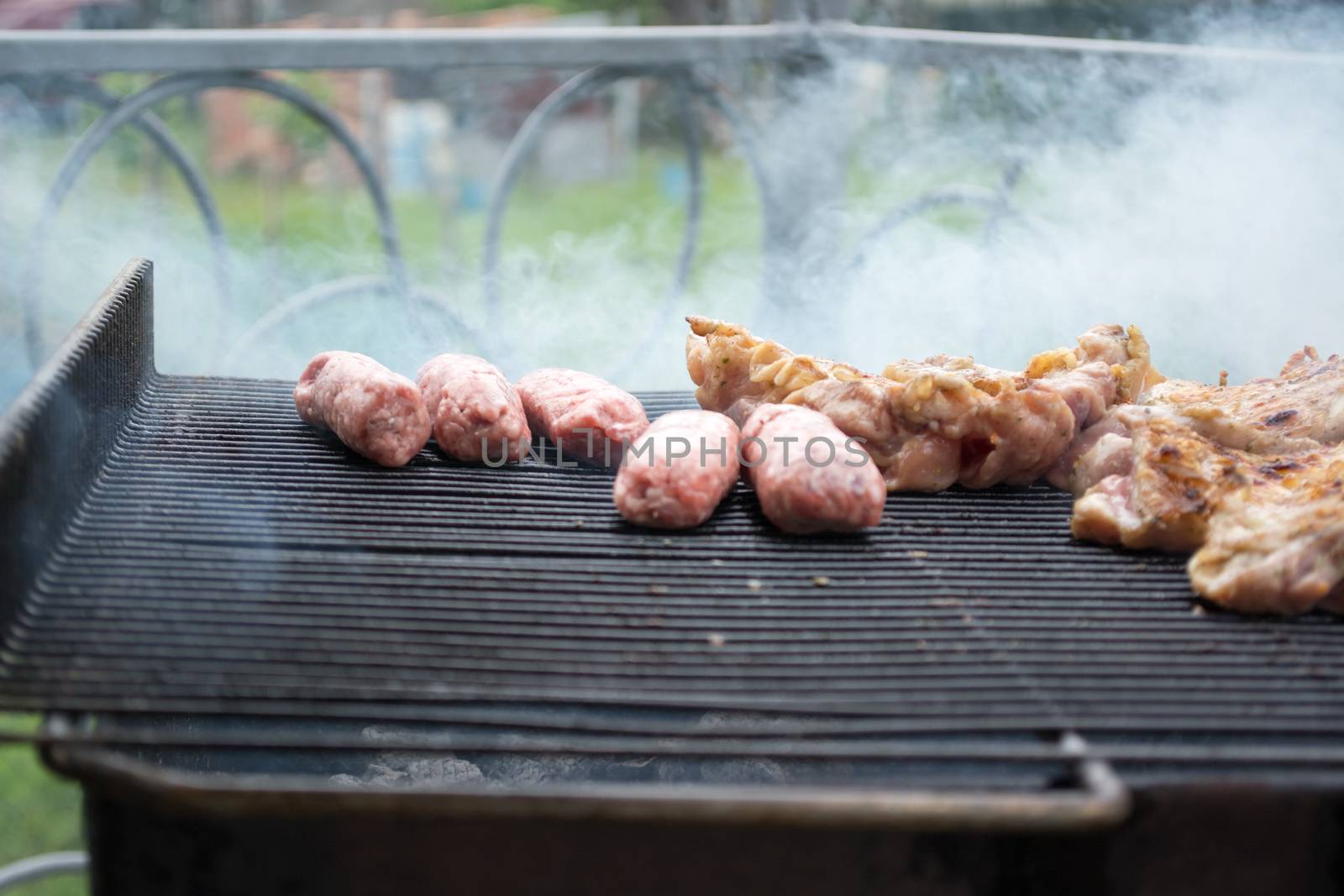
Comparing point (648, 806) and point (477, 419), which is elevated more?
point (477, 419)

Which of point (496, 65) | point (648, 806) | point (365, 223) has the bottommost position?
point (648, 806)

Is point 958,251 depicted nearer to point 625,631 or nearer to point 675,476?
point 675,476

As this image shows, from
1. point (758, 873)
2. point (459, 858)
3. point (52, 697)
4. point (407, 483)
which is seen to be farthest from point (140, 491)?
point (758, 873)

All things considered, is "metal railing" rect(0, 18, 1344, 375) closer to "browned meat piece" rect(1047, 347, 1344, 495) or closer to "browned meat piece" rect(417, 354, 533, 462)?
"browned meat piece" rect(1047, 347, 1344, 495)

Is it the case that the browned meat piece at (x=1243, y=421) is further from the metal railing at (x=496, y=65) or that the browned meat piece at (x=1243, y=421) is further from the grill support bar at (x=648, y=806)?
the metal railing at (x=496, y=65)

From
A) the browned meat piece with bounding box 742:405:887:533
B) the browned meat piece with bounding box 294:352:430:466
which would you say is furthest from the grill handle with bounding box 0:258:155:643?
the browned meat piece with bounding box 742:405:887:533

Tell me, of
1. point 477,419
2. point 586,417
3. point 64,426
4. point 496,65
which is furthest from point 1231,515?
point 496,65
